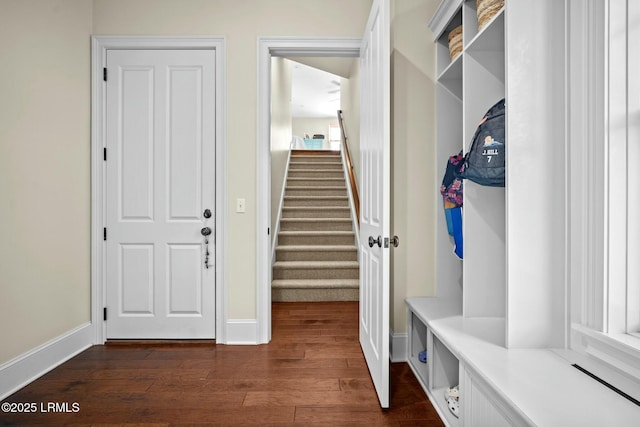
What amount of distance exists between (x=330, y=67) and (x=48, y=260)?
15.4 ft

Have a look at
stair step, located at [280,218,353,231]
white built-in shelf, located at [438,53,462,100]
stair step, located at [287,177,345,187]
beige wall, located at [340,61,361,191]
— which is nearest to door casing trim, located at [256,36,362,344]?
white built-in shelf, located at [438,53,462,100]

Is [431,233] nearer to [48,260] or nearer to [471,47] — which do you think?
[471,47]

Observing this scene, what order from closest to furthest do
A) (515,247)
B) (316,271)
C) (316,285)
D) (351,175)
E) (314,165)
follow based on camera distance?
1. (515,247)
2. (316,285)
3. (316,271)
4. (351,175)
5. (314,165)

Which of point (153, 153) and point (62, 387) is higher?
point (153, 153)

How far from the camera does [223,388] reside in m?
2.10

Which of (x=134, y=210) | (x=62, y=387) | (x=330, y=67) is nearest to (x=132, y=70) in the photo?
(x=134, y=210)

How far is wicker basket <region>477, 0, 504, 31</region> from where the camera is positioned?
1.76 meters

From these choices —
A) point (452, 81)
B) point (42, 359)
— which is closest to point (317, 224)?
point (452, 81)

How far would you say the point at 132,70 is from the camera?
279 cm

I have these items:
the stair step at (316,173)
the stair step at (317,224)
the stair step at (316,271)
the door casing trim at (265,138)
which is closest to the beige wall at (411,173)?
the door casing trim at (265,138)

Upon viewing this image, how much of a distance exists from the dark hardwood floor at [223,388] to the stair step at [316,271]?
1.23 meters

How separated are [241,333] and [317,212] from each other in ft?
8.40

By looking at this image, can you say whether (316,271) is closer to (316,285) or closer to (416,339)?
(316,285)

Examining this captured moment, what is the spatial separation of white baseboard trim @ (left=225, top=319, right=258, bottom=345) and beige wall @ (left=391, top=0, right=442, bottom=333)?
1.02 metres
